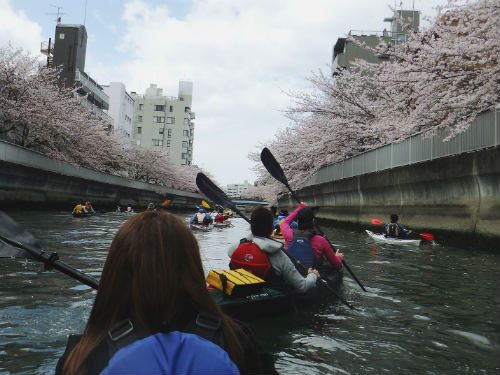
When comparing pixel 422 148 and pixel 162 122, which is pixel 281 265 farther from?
pixel 162 122

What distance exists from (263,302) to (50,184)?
2721 centimetres

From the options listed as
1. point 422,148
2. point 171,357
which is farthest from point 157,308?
point 422,148

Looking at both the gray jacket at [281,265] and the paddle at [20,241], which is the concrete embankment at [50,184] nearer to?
the gray jacket at [281,265]

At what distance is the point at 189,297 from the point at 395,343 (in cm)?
393

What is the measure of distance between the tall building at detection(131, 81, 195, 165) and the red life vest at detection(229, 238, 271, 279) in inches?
3378

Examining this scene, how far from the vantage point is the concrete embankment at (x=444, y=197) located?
12195 mm

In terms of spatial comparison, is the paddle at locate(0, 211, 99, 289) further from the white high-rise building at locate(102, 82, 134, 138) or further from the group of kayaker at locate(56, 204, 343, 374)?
the white high-rise building at locate(102, 82, 134, 138)

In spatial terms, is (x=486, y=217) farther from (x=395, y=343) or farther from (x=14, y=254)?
(x=14, y=254)

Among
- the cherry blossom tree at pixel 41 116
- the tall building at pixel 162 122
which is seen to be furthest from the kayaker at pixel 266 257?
the tall building at pixel 162 122

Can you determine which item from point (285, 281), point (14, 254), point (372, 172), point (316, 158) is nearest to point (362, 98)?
point (372, 172)

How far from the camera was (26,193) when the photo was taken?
2541 centimetres

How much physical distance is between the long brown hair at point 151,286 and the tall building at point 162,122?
3525 inches

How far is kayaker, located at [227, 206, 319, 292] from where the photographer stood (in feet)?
16.9

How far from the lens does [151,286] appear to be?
1467 millimetres
